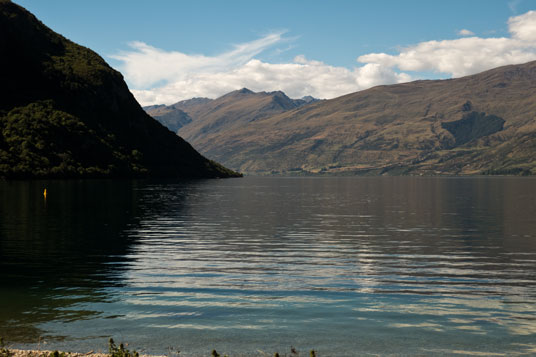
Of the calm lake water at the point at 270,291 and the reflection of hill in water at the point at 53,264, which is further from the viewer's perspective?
the reflection of hill in water at the point at 53,264

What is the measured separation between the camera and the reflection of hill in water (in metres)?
26.7

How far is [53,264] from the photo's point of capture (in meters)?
42.2

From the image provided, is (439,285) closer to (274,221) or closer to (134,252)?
(134,252)

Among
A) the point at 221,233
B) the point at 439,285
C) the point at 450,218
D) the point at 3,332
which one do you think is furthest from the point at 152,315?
the point at 450,218

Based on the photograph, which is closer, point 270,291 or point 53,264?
point 270,291

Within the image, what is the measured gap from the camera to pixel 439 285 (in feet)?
112

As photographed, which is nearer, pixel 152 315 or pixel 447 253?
pixel 152 315

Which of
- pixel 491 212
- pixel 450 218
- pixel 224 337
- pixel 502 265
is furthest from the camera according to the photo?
pixel 491 212

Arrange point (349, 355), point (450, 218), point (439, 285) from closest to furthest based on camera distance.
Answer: point (349, 355), point (439, 285), point (450, 218)

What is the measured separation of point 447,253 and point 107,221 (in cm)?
5324

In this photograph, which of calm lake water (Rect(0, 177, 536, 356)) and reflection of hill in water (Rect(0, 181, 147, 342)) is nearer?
calm lake water (Rect(0, 177, 536, 356))

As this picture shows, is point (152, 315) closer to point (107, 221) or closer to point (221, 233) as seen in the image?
point (221, 233)

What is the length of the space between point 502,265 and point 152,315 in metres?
30.9

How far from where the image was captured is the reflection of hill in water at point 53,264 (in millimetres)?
26728
